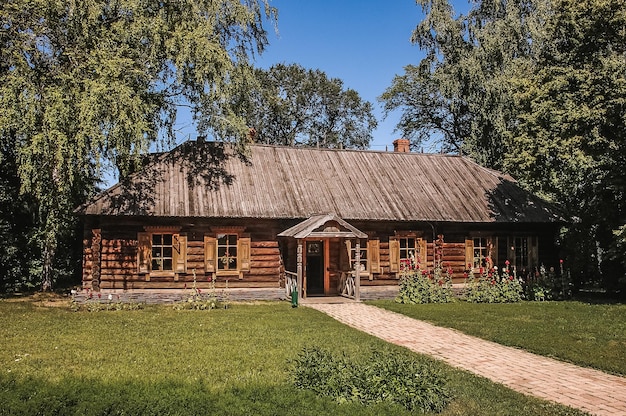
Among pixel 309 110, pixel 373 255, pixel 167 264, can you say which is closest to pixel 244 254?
pixel 167 264

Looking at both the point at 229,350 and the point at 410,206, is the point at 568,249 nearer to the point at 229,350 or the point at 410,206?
the point at 410,206

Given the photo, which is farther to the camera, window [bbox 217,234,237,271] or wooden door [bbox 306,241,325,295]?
wooden door [bbox 306,241,325,295]

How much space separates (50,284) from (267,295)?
9769mm

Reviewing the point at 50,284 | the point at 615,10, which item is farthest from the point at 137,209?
the point at 615,10

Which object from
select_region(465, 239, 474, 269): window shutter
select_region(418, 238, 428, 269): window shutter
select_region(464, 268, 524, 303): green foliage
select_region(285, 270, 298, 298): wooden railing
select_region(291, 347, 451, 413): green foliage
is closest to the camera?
select_region(291, 347, 451, 413): green foliage

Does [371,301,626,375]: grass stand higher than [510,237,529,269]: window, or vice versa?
[510,237,529,269]: window

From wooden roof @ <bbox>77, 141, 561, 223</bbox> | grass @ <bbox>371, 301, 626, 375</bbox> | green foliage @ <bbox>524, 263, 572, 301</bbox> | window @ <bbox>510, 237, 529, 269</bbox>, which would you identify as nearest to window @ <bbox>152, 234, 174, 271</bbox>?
wooden roof @ <bbox>77, 141, 561, 223</bbox>

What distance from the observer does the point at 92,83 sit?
56.6ft

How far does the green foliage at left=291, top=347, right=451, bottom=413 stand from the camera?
7.09 metres

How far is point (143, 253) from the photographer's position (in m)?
19.4

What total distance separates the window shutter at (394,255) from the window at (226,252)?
6.39 meters

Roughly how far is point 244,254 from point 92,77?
8.35m

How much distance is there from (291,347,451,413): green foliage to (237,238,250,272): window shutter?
40.7ft

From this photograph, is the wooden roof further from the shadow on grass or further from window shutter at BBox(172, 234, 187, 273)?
the shadow on grass
